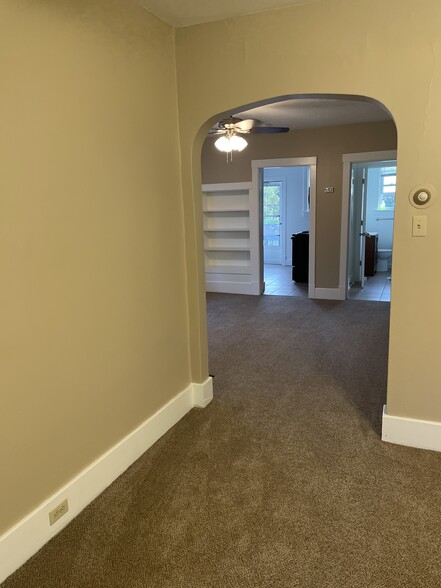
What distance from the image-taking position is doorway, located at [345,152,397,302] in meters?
6.42


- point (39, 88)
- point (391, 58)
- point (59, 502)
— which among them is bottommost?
point (59, 502)

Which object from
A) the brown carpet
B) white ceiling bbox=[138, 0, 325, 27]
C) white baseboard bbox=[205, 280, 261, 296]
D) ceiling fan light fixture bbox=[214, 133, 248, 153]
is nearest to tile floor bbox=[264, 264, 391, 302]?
white baseboard bbox=[205, 280, 261, 296]

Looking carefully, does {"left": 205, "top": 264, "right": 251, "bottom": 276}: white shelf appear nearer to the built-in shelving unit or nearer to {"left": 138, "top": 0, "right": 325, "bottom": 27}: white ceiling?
the built-in shelving unit

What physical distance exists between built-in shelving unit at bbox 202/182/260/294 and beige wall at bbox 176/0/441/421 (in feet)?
13.5

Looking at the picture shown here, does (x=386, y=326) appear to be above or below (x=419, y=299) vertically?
below

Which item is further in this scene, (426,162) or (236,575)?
(426,162)

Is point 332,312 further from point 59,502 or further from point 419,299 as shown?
point 59,502

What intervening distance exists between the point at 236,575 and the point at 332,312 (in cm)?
432

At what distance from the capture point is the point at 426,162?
7.08 feet

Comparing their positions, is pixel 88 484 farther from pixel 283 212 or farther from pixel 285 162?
pixel 283 212

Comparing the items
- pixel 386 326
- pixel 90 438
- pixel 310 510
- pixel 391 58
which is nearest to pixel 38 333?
pixel 90 438

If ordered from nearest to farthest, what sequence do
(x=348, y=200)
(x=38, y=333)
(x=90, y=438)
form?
(x=38, y=333)
(x=90, y=438)
(x=348, y=200)

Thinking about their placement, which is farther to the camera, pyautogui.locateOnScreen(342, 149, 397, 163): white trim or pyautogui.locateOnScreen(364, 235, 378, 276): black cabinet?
pyautogui.locateOnScreen(364, 235, 378, 276): black cabinet

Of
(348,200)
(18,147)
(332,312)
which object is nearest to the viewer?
(18,147)
